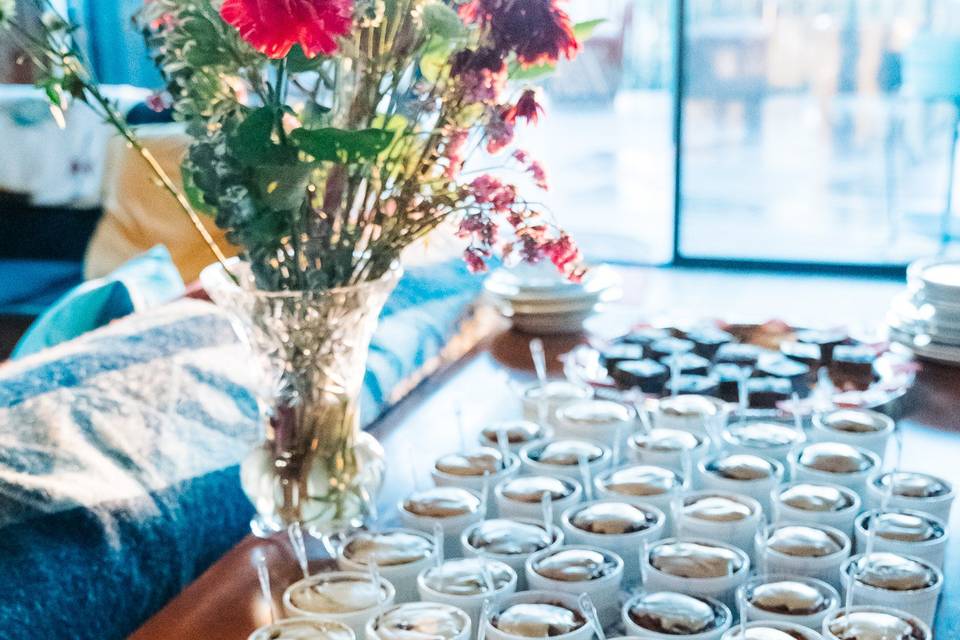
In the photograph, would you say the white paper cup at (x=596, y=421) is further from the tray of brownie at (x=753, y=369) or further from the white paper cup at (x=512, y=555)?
the white paper cup at (x=512, y=555)

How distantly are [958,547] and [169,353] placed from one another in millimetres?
921

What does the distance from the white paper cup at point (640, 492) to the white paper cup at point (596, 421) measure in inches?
4.2

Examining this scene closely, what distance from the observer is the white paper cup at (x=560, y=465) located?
1.25 metres

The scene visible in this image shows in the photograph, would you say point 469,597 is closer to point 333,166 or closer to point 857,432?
point 333,166

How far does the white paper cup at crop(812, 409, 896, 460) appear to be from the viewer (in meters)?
1.32

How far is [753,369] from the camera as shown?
1.62 metres

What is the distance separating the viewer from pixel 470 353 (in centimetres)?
178

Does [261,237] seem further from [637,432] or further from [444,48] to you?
[637,432]

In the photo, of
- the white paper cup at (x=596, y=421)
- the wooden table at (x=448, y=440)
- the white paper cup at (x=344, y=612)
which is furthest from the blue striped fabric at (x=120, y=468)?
the white paper cup at (x=596, y=421)

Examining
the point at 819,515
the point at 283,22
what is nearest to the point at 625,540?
the point at 819,515

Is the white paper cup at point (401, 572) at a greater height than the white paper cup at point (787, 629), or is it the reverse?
the white paper cup at point (787, 629)

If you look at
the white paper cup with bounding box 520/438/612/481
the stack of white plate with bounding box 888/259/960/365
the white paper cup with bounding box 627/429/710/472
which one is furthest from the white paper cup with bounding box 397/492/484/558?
the stack of white plate with bounding box 888/259/960/365

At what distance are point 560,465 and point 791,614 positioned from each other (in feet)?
1.20

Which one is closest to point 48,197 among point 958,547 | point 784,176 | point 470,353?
point 470,353
